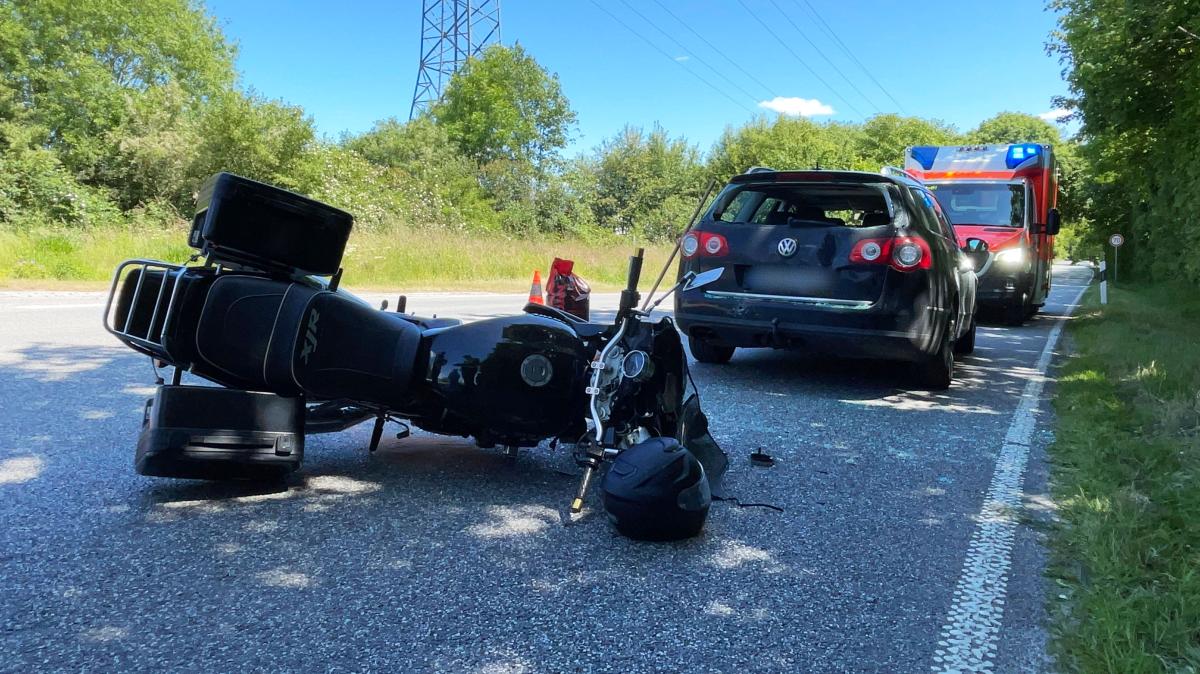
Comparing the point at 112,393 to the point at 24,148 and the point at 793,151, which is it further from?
the point at 793,151

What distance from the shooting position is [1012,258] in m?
13.1

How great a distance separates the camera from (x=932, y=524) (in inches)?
145

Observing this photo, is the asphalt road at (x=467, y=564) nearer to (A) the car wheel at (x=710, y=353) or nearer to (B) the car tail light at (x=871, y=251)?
(B) the car tail light at (x=871, y=251)

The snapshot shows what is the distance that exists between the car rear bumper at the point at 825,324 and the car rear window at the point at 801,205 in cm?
69

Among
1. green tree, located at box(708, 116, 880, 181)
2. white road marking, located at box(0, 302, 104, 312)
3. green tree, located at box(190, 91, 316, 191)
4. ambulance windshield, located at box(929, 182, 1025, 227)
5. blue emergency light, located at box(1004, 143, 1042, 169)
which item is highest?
green tree, located at box(708, 116, 880, 181)

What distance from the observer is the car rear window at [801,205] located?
6578 millimetres

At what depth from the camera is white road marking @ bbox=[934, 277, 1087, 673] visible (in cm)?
253

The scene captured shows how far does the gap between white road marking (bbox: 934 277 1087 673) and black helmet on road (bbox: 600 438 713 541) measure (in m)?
1.01

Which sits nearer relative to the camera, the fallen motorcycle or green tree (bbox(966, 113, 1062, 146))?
the fallen motorcycle

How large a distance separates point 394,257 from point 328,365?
18582 millimetres

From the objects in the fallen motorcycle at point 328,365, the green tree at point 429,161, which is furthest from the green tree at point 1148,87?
the green tree at point 429,161

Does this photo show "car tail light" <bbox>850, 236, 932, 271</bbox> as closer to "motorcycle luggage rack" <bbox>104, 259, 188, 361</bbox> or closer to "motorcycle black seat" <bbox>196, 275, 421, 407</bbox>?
"motorcycle black seat" <bbox>196, 275, 421, 407</bbox>

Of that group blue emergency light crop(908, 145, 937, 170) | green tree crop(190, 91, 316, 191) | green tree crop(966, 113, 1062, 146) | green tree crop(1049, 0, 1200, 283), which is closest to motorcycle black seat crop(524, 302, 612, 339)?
green tree crop(1049, 0, 1200, 283)

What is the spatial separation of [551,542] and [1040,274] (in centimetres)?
1397
